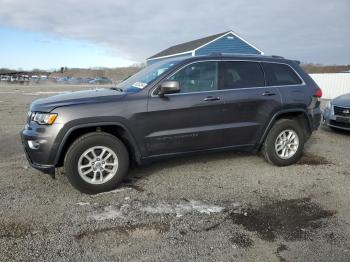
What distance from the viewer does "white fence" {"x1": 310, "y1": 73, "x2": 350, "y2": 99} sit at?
21.9 m

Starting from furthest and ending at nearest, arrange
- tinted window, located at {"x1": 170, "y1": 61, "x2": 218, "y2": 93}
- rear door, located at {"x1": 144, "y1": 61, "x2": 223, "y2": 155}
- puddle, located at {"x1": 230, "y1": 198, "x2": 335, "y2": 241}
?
tinted window, located at {"x1": 170, "y1": 61, "x2": 218, "y2": 93}, rear door, located at {"x1": 144, "y1": 61, "x2": 223, "y2": 155}, puddle, located at {"x1": 230, "y1": 198, "x2": 335, "y2": 241}

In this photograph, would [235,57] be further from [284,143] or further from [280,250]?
[280,250]

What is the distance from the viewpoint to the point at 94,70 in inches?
3654

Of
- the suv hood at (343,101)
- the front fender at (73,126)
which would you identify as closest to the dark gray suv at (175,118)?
the front fender at (73,126)

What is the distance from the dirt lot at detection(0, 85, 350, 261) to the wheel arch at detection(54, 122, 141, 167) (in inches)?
18.8

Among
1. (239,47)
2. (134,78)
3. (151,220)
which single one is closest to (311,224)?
(151,220)

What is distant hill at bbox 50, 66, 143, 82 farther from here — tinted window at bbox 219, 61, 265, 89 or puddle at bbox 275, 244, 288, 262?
puddle at bbox 275, 244, 288, 262

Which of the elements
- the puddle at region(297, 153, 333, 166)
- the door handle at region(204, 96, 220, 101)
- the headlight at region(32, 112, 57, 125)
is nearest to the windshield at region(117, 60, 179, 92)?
the door handle at region(204, 96, 220, 101)

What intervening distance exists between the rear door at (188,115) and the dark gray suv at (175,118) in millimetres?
14

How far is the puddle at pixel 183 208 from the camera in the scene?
13.5 ft

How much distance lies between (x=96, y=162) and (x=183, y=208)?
1.29 metres

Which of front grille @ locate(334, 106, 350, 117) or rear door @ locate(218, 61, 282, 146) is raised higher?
rear door @ locate(218, 61, 282, 146)

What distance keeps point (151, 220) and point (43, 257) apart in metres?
1.20

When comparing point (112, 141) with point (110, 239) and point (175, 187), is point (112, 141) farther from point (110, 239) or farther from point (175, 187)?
point (110, 239)
